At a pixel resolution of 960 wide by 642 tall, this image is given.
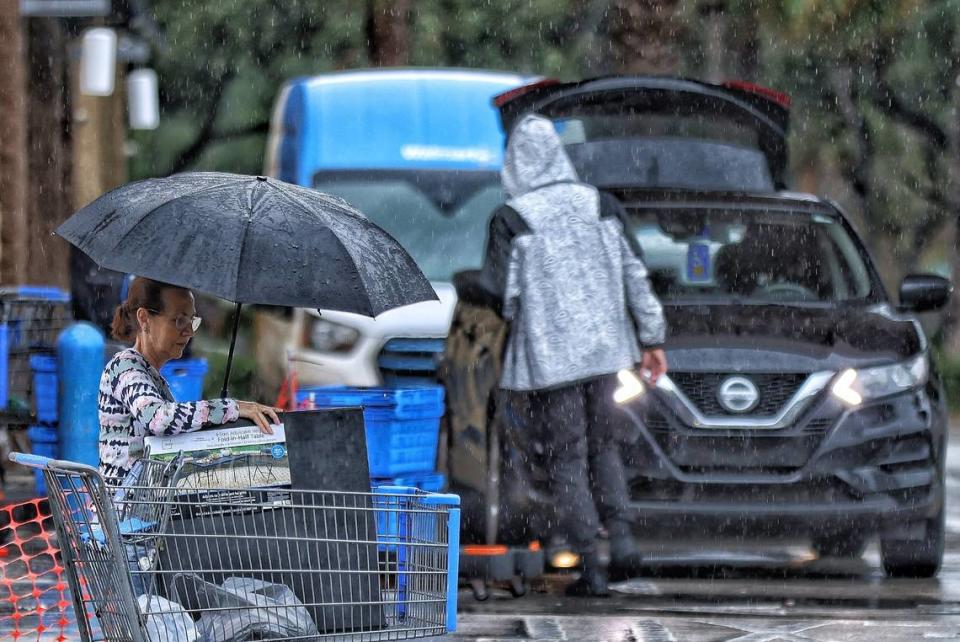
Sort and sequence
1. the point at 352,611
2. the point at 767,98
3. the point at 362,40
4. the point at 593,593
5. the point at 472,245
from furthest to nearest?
the point at 362,40 < the point at 472,245 < the point at 767,98 < the point at 593,593 < the point at 352,611

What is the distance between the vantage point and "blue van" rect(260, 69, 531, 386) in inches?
454

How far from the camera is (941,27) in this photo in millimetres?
27766

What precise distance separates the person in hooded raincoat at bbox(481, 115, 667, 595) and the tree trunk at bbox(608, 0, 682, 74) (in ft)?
24.7

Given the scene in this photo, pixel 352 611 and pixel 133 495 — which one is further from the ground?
pixel 133 495

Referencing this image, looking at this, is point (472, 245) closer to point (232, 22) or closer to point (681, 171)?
point (681, 171)

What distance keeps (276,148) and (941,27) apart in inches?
707

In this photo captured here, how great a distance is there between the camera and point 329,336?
11.3m

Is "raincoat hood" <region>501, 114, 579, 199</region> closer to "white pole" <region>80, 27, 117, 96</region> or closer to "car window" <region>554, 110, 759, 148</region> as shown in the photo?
"car window" <region>554, 110, 759, 148</region>

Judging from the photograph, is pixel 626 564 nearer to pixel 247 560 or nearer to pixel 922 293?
pixel 922 293

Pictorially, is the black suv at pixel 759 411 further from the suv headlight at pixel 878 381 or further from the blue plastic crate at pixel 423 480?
the blue plastic crate at pixel 423 480

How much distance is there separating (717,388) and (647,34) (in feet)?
26.0

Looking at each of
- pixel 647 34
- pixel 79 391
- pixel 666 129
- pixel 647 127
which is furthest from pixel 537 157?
pixel 647 34

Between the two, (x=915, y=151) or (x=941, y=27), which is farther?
(x=915, y=151)

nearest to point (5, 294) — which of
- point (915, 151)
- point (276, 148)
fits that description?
point (276, 148)
